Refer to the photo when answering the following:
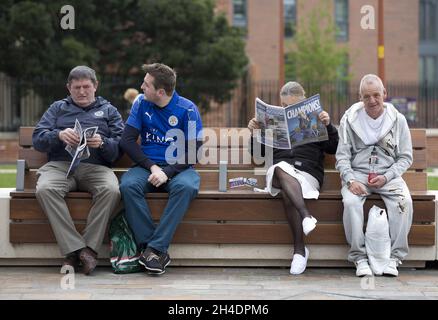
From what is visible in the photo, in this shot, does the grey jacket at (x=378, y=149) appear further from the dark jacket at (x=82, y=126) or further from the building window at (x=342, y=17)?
the building window at (x=342, y=17)

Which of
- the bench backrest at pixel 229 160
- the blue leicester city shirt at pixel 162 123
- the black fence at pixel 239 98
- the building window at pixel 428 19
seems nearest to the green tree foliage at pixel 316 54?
the black fence at pixel 239 98

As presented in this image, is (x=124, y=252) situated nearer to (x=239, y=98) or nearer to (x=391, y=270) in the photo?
(x=391, y=270)

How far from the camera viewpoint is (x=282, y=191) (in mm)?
5590

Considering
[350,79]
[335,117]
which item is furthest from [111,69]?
[350,79]

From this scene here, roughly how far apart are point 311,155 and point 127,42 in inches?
719

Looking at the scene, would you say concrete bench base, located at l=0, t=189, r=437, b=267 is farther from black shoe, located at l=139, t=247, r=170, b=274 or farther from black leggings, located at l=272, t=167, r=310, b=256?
black shoe, located at l=139, t=247, r=170, b=274

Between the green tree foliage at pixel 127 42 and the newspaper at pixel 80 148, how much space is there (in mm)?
14885

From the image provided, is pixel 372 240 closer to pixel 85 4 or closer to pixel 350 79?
pixel 85 4

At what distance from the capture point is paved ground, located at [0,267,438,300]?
4.75 m

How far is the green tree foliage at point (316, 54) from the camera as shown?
3175 centimetres

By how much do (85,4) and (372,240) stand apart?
16977 millimetres

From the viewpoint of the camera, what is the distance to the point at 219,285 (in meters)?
5.11

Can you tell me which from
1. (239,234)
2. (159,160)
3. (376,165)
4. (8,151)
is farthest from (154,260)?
(8,151)

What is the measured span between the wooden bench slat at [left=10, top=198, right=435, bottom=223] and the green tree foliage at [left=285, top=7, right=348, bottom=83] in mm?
25590
